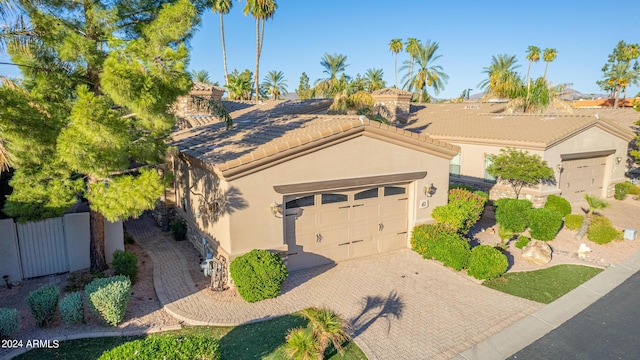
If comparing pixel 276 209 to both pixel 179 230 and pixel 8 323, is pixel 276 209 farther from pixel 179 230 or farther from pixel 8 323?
pixel 8 323

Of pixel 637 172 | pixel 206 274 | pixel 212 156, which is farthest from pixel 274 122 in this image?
pixel 637 172

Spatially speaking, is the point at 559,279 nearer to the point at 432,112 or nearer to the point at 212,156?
the point at 212,156

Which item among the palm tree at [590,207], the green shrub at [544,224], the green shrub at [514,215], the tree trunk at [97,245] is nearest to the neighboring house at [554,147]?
the palm tree at [590,207]

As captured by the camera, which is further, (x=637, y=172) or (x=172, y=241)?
(x=637, y=172)

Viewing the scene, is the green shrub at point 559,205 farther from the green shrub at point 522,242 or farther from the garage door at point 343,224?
the garage door at point 343,224

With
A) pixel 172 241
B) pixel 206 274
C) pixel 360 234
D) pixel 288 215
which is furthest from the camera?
pixel 172 241

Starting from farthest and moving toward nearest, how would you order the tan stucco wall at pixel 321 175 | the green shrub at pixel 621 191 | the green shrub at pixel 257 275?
the green shrub at pixel 621 191, the tan stucco wall at pixel 321 175, the green shrub at pixel 257 275

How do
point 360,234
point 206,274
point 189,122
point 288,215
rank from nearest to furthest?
point 206,274
point 288,215
point 360,234
point 189,122
